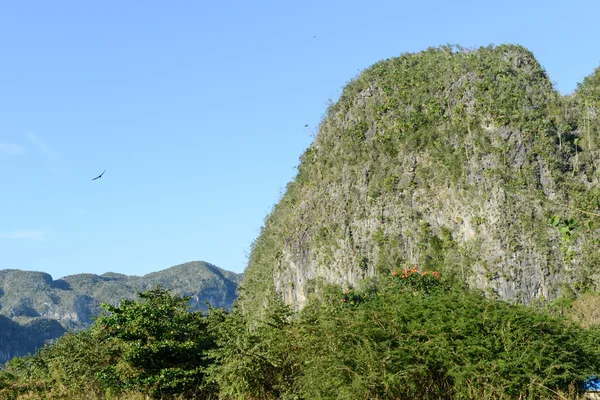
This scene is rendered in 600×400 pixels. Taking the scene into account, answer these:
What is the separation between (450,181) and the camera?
46281 millimetres

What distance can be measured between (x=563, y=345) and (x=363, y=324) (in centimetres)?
447

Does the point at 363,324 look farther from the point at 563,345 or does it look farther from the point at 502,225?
the point at 502,225

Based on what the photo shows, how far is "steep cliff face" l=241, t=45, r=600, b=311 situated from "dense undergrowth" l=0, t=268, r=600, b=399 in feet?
72.7

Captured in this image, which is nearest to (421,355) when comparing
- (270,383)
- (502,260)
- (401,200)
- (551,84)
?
(270,383)

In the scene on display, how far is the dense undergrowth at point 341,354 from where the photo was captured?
43.7 ft

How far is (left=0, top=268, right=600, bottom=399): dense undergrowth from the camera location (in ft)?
43.7

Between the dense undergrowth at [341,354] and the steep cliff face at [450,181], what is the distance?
22.1m

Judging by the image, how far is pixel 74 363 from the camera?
1997 cm

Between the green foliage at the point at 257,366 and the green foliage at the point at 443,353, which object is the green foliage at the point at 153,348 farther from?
the green foliage at the point at 443,353

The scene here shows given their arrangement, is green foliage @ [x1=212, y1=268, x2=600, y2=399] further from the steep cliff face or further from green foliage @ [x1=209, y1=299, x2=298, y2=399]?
the steep cliff face

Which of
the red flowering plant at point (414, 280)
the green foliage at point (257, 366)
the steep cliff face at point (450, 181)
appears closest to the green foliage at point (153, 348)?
the green foliage at point (257, 366)

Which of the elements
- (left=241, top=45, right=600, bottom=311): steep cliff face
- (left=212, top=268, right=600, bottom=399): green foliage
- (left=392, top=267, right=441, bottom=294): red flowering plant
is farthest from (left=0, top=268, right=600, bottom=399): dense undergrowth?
(left=241, top=45, right=600, bottom=311): steep cliff face

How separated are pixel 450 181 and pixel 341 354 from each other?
1344 inches

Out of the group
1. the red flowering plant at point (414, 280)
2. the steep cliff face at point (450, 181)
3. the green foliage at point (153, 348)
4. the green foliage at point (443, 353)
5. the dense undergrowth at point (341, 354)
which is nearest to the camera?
the green foliage at point (443, 353)
